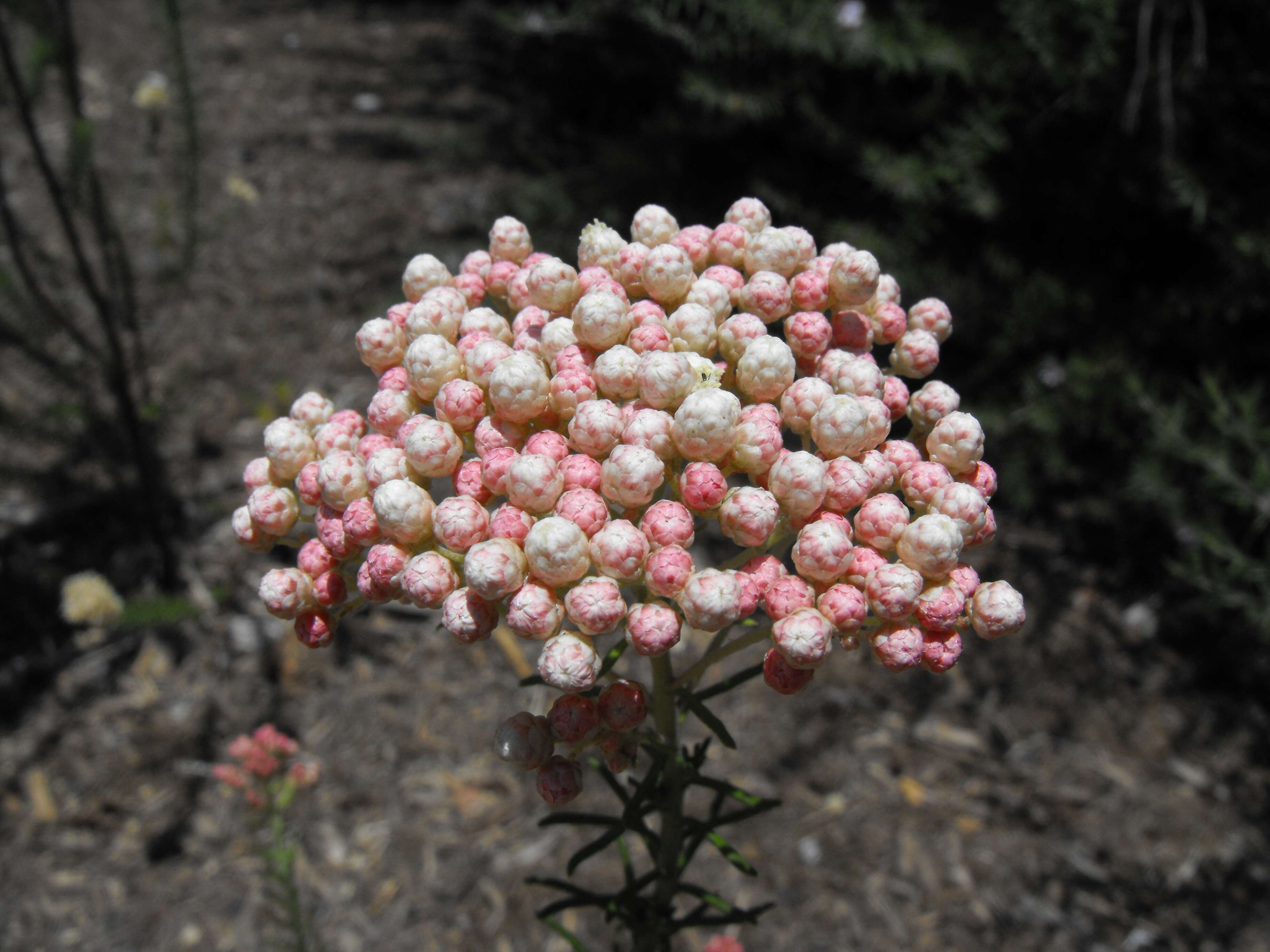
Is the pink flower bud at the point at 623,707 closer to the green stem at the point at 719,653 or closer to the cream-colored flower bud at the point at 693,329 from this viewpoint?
the green stem at the point at 719,653

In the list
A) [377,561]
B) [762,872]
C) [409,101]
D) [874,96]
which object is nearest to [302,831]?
[762,872]

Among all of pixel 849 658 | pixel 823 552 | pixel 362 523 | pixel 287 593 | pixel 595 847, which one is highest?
pixel 823 552

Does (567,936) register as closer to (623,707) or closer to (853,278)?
(623,707)

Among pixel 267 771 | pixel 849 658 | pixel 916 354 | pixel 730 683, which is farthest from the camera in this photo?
pixel 849 658

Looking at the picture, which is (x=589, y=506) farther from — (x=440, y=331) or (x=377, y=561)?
(x=440, y=331)

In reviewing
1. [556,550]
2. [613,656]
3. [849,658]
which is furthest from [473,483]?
[849,658]

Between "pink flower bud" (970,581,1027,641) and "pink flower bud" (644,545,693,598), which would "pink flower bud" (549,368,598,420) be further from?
"pink flower bud" (970,581,1027,641)
